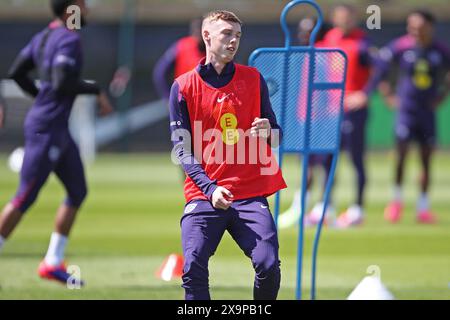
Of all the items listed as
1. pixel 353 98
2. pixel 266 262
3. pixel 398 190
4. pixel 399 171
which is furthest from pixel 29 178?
pixel 399 171

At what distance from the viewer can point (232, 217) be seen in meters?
7.29

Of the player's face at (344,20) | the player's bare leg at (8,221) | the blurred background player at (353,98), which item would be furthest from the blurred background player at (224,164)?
the player's face at (344,20)

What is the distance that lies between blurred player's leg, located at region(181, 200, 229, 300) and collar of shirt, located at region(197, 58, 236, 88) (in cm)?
78

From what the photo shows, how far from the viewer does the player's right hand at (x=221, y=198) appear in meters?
6.96

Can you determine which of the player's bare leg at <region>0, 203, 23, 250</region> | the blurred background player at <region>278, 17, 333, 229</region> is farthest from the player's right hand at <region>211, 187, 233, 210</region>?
the blurred background player at <region>278, 17, 333, 229</region>

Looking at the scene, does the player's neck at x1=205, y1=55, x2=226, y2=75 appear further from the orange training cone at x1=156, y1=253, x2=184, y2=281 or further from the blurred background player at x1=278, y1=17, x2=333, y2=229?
the blurred background player at x1=278, y1=17, x2=333, y2=229

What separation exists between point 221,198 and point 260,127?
54cm

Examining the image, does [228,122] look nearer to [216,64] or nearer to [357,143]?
[216,64]

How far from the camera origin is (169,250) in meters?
12.4

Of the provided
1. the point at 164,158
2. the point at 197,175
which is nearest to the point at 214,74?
the point at 197,175

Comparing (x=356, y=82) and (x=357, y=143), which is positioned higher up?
(x=356, y=82)

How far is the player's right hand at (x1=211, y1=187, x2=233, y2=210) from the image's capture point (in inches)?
274
